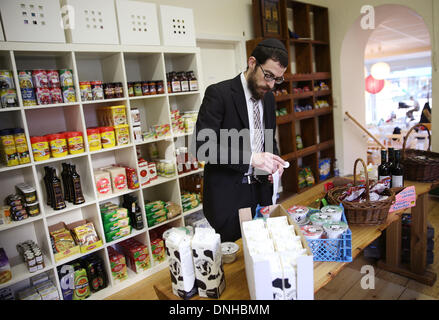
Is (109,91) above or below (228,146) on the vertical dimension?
above

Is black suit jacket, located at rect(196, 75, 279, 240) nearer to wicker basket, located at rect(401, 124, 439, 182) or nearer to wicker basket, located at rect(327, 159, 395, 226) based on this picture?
wicker basket, located at rect(327, 159, 395, 226)

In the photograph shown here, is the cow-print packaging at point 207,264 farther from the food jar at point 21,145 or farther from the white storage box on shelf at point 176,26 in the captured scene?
the white storage box on shelf at point 176,26

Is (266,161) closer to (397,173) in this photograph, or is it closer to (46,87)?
(397,173)

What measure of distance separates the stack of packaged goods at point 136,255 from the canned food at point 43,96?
144 cm

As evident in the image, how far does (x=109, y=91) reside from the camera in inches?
103

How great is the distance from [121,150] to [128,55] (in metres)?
0.85

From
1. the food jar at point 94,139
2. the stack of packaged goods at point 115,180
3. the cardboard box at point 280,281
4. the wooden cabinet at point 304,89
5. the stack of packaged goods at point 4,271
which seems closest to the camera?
the cardboard box at point 280,281

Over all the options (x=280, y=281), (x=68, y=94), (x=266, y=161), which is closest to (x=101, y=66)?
(x=68, y=94)

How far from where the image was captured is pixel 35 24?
216 centimetres

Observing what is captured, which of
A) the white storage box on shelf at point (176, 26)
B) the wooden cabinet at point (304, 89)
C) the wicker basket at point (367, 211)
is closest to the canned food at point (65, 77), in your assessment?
the white storage box on shelf at point (176, 26)

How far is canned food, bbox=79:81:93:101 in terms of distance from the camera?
246cm

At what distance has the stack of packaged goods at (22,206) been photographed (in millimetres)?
2236

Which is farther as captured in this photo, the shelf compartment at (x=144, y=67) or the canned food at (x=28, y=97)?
the shelf compartment at (x=144, y=67)

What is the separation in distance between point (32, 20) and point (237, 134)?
1.61 meters
